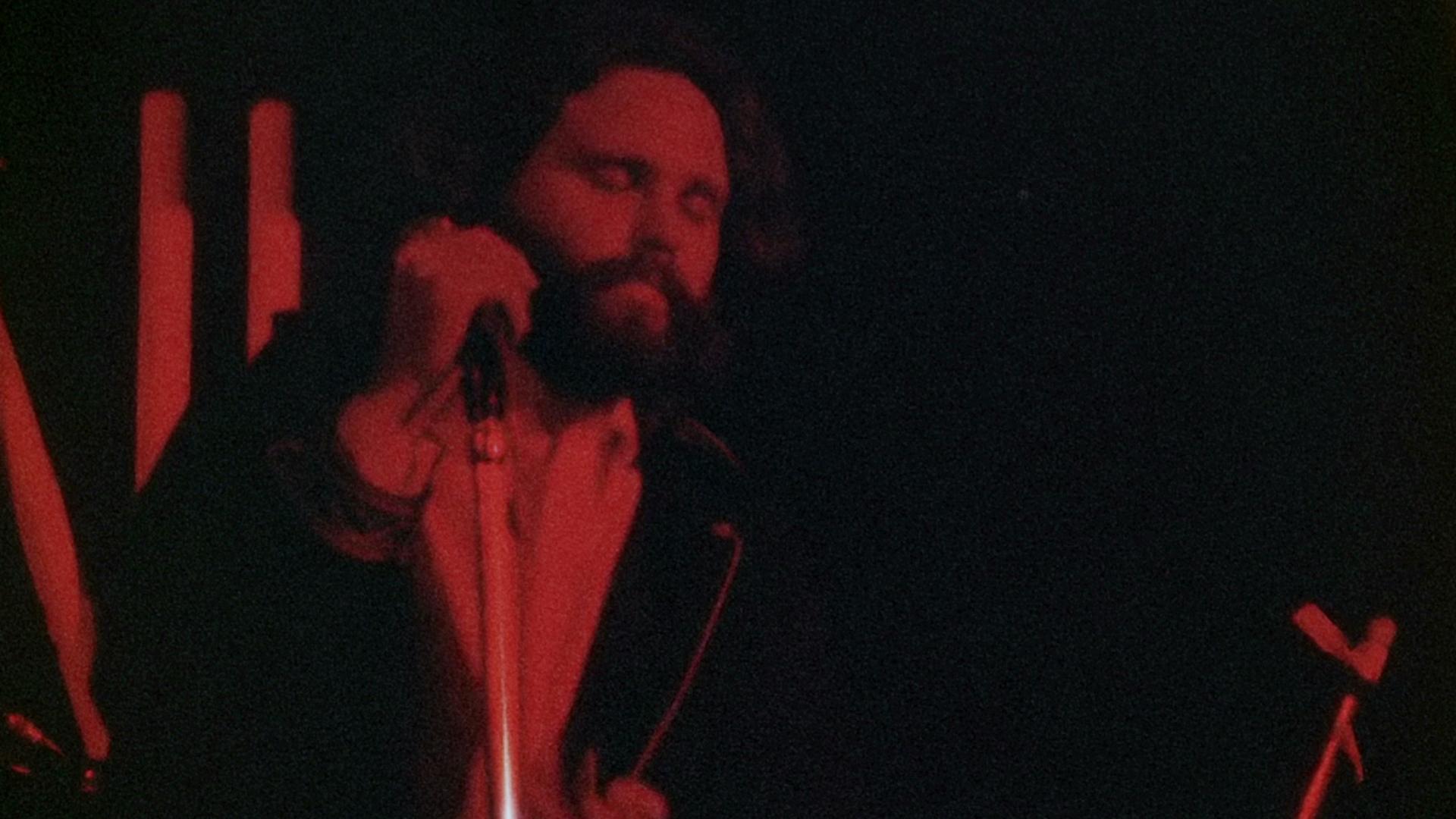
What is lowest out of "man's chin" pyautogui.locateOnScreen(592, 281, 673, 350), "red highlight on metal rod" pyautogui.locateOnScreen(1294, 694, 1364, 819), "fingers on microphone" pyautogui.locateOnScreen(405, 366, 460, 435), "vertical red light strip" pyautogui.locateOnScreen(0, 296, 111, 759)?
"vertical red light strip" pyautogui.locateOnScreen(0, 296, 111, 759)

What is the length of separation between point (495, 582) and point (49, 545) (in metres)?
0.50

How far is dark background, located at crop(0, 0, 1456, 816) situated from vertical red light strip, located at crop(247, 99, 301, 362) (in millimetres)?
18

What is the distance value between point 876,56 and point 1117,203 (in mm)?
345

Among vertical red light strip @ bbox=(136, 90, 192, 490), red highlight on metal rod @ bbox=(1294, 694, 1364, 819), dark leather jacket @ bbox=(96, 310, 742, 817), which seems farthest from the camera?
red highlight on metal rod @ bbox=(1294, 694, 1364, 819)

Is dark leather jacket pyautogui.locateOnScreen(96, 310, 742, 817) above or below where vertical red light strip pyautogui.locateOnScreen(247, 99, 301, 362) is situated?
below

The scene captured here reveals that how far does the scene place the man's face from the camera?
169cm

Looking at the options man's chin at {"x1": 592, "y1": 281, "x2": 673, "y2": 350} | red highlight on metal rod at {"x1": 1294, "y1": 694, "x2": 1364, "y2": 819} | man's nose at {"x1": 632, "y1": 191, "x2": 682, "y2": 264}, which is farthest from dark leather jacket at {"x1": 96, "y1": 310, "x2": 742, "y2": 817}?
red highlight on metal rod at {"x1": 1294, "y1": 694, "x2": 1364, "y2": 819}

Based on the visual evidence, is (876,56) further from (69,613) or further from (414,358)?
(69,613)

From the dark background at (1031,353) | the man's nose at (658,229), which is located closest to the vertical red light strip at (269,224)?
the dark background at (1031,353)

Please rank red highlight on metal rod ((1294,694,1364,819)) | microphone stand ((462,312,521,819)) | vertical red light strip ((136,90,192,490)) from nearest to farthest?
microphone stand ((462,312,521,819)), vertical red light strip ((136,90,192,490)), red highlight on metal rod ((1294,694,1364,819))

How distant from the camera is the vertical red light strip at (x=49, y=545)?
1526mm

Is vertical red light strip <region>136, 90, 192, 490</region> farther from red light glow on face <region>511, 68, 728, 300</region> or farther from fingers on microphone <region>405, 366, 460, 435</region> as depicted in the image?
red light glow on face <region>511, 68, 728, 300</region>

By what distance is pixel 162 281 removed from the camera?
5.38 ft

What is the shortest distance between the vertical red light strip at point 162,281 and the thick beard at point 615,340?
0.37 m
